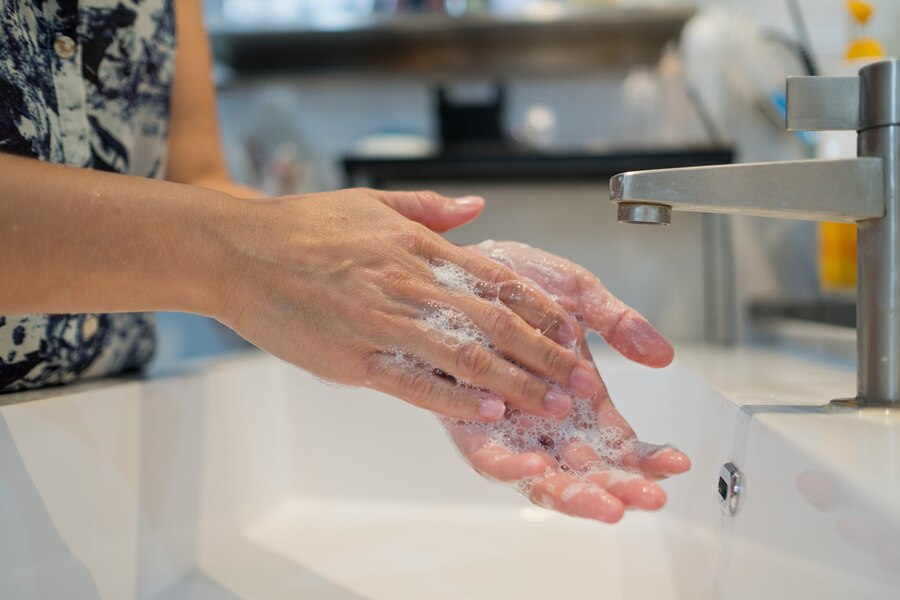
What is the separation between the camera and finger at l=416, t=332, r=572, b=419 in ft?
1.62

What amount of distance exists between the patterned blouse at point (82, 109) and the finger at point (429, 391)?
310mm

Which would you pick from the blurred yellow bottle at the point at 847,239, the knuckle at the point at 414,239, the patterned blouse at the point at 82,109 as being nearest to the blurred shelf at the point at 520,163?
the blurred yellow bottle at the point at 847,239

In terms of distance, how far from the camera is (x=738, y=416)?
520mm

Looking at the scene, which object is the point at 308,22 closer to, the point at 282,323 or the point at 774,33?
the point at 774,33

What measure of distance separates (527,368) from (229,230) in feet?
0.75

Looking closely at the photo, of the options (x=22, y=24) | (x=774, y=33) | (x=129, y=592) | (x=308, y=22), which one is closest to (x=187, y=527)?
(x=129, y=592)

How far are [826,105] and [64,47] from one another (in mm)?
619

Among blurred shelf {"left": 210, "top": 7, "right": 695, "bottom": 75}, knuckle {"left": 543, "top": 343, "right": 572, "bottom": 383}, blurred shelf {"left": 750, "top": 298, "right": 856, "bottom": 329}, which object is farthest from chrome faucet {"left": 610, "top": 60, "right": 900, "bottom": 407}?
blurred shelf {"left": 210, "top": 7, "right": 695, "bottom": 75}

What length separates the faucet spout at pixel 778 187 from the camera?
18.2 inches

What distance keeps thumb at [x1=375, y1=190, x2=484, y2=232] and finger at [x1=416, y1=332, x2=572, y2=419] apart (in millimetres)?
127

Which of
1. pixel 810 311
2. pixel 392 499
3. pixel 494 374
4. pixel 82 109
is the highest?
pixel 82 109

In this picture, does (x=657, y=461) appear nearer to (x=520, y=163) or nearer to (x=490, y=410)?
(x=490, y=410)

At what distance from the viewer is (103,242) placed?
0.46 metres

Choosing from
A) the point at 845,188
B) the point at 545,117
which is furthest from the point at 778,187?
the point at 545,117
